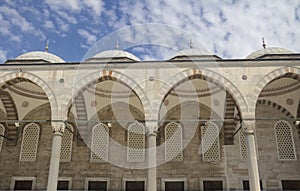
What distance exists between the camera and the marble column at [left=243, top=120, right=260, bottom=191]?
879 cm

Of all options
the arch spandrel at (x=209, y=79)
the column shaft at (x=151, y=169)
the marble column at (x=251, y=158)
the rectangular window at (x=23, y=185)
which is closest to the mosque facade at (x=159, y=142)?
the rectangular window at (x=23, y=185)

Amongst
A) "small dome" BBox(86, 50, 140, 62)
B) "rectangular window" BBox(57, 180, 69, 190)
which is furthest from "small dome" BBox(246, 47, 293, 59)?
"rectangular window" BBox(57, 180, 69, 190)

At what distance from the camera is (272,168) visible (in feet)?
38.7

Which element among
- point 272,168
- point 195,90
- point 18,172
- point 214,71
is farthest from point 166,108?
point 18,172

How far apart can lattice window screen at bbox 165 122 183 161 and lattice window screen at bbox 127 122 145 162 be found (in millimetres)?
918

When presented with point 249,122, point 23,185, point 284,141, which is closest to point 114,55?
point 23,185

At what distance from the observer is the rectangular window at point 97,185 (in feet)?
39.1

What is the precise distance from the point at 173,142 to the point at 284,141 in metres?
4.06

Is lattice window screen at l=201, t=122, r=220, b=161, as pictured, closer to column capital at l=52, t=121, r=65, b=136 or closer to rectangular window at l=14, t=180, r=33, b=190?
column capital at l=52, t=121, r=65, b=136

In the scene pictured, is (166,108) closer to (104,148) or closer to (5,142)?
(104,148)

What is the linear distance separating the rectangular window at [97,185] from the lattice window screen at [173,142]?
2.46m

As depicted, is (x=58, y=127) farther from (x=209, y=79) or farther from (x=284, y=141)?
(x=284, y=141)

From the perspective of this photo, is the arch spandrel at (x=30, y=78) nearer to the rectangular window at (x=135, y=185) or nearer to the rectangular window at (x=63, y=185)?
the rectangular window at (x=63, y=185)

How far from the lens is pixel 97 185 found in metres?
12.0
